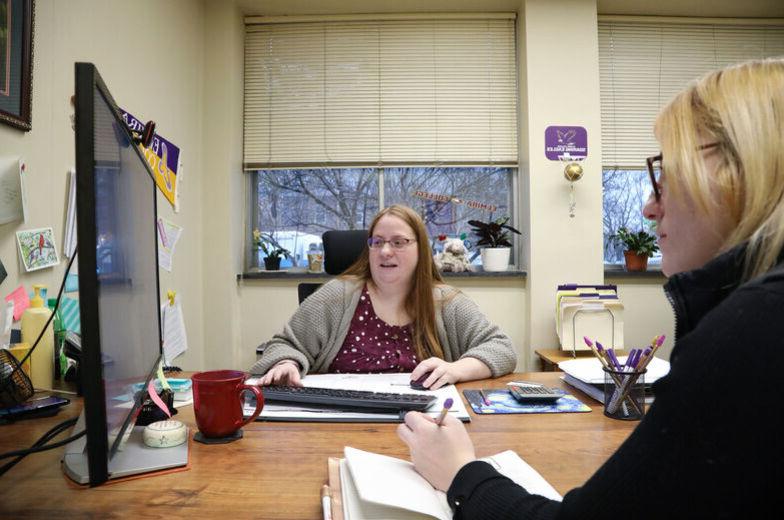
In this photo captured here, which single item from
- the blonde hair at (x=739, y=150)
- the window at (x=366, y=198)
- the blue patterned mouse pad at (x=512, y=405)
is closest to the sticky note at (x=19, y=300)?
the blue patterned mouse pad at (x=512, y=405)

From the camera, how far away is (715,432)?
38 centimetres

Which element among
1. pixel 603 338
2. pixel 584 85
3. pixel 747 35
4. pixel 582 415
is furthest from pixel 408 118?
pixel 582 415

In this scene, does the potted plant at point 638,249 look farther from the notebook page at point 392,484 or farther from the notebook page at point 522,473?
the notebook page at point 392,484

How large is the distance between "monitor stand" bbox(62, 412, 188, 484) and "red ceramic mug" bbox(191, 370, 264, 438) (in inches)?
1.9

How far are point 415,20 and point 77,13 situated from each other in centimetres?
199

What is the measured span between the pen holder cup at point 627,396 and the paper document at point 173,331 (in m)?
2.04

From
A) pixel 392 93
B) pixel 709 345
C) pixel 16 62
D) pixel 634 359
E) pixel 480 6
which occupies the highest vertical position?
pixel 480 6

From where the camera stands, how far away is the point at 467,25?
10.3ft

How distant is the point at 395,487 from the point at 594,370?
76 cm

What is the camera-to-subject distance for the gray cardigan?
1548mm

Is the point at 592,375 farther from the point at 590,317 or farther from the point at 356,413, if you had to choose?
the point at 590,317

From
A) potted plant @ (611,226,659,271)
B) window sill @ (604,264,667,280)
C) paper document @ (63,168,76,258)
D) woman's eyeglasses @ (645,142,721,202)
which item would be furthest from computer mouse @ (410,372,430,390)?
potted plant @ (611,226,659,271)

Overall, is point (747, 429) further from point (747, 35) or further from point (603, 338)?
point (747, 35)

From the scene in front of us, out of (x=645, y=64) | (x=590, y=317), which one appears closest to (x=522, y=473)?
(x=590, y=317)
